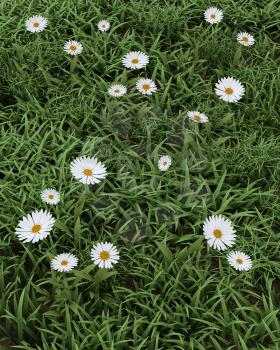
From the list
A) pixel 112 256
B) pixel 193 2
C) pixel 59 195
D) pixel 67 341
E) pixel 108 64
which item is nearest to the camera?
pixel 67 341

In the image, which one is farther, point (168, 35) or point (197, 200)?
point (168, 35)

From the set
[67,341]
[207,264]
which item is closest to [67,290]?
[67,341]

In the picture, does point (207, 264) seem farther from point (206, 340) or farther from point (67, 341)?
point (67, 341)

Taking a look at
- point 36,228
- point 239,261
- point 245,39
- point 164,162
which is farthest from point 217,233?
point 245,39

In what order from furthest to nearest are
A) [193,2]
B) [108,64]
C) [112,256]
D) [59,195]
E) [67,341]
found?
1. [193,2]
2. [108,64]
3. [59,195]
4. [112,256]
5. [67,341]

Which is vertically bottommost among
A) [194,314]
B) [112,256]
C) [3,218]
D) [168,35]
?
[194,314]

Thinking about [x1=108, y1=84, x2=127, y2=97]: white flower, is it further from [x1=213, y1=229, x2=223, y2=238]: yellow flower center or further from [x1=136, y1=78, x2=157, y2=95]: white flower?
[x1=213, y1=229, x2=223, y2=238]: yellow flower center

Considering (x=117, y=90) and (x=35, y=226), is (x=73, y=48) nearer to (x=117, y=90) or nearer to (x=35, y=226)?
(x=117, y=90)

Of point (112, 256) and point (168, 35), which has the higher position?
point (168, 35)

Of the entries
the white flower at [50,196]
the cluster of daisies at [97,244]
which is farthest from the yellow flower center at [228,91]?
the white flower at [50,196]
